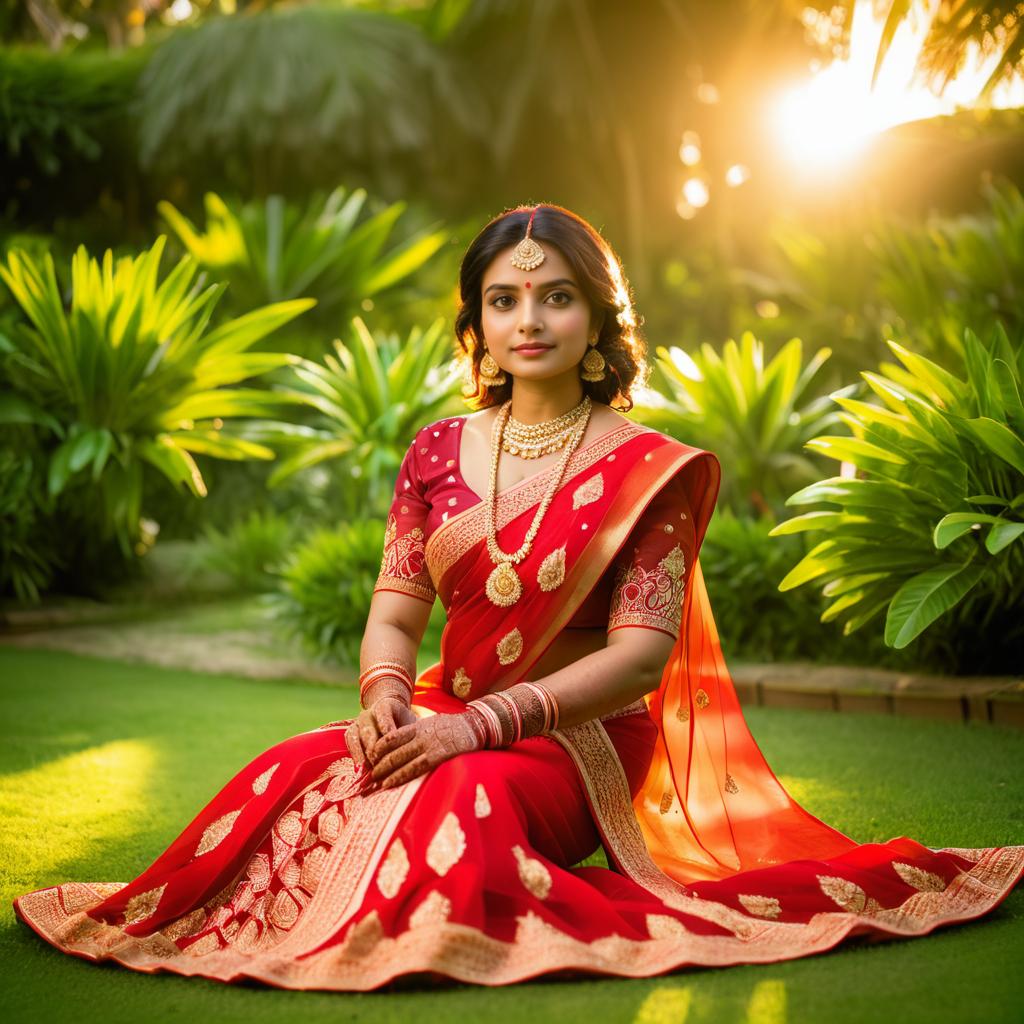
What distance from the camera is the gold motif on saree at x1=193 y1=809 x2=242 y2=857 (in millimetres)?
2121

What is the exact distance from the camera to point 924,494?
Result: 11.0 ft

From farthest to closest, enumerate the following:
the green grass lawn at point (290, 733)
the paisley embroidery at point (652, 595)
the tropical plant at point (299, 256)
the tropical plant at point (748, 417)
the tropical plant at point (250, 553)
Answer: the tropical plant at point (299, 256)
the tropical plant at point (250, 553)
the tropical plant at point (748, 417)
the paisley embroidery at point (652, 595)
the green grass lawn at point (290, 733)

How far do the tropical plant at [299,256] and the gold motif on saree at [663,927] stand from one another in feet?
21.0

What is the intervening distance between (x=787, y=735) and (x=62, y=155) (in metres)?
8.63

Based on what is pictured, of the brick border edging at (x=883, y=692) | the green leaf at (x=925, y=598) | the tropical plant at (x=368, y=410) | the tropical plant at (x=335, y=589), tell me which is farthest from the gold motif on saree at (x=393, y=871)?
the tropical plant at (x=368, y=410)

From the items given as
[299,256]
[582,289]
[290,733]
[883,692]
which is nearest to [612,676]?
[582,289]

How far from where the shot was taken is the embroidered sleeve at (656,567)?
7.26ft

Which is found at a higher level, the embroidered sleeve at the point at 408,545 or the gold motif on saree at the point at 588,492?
the gold motif on saree at the point at 588,492

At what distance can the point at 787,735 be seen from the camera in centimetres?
392

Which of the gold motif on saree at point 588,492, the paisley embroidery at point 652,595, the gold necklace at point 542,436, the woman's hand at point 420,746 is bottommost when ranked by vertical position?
the woman's hand at point 420,746

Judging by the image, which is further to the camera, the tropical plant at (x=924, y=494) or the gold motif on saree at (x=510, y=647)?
the tropical plant at (x=924, y=494)

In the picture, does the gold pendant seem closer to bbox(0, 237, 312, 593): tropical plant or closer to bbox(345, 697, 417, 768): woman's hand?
bbox(345, 697, 417, 768): woman's hand

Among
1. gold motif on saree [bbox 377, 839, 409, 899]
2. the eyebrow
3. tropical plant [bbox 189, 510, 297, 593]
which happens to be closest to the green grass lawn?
gold motif on saree [bbox 377, 839, 409, 899]

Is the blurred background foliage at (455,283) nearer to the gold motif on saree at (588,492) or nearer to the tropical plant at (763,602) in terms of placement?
the tropical plant at (763,602)
